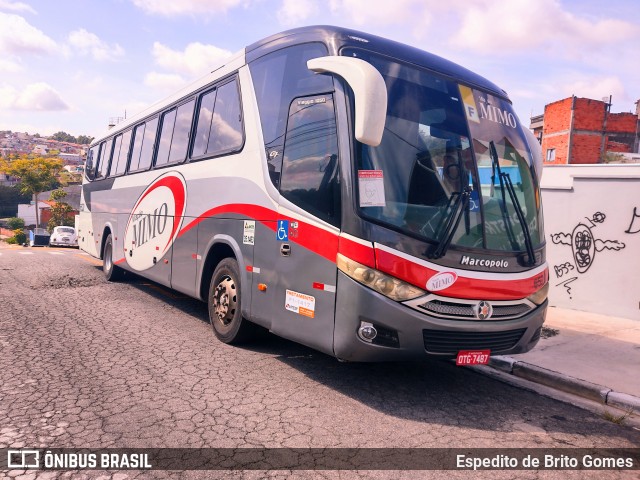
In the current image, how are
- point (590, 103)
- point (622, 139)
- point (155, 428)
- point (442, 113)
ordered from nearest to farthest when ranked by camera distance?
point (155, 428) < point (442, 113) < point (590, 103) < point (622, 139)

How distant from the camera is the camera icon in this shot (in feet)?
10.1

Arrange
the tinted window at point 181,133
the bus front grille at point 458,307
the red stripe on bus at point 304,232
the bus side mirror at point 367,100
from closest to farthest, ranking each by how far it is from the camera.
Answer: the bus side mirror at point 367,100 → the bus front grille at point 458,307 → the red stripe on bus at point 304,232 → the tinted window at point 181,133

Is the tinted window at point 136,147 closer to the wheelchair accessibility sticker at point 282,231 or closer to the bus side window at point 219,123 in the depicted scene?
the bus side window at point 219,123

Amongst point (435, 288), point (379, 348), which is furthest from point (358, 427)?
point (435, 288)

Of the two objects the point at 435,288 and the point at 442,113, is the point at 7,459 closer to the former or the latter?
the point at 435,288

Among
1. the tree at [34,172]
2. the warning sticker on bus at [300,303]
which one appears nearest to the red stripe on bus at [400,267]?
the warning sticker on bus at [300,303]

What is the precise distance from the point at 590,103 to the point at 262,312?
42.0m

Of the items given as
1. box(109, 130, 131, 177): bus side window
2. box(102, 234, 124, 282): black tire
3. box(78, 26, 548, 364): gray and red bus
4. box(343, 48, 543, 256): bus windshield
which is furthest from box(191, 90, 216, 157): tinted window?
box(102, 234, 124, 282): black tire

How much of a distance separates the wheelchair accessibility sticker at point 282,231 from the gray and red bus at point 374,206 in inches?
1.0

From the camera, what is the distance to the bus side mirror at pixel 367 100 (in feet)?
12.8

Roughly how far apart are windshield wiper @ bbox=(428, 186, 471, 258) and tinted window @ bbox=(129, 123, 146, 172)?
22.8ft

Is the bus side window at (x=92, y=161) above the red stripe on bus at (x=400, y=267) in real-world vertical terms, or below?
above

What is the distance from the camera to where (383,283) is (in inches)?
158

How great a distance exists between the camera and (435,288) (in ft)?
13.6
